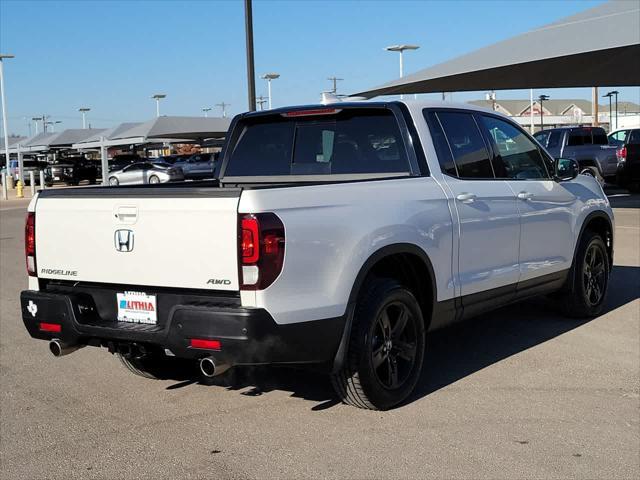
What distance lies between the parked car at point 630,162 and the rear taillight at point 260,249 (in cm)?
1968

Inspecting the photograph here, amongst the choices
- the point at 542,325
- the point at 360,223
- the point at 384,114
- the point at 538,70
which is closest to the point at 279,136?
the point at 384,114

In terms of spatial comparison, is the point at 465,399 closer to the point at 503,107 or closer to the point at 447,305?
the point at 447,305

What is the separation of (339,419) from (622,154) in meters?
19.5

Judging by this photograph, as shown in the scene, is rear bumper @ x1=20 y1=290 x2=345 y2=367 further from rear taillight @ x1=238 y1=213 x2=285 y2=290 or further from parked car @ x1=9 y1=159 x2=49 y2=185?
parked car @ x1=9 y1=159 x2=49 y2=185

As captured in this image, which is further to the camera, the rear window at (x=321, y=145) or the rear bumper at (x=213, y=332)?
the rear window at (x=321, y=145)

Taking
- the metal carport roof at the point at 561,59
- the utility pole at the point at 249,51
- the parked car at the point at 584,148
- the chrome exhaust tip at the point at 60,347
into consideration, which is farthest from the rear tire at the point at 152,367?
the parked car at the point at 584,148

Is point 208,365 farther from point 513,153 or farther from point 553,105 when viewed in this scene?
point 553,105

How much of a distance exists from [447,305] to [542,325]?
6.92ft

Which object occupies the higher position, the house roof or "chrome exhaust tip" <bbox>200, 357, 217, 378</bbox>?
the house roof

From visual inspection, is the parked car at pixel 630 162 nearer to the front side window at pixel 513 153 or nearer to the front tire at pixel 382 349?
the front side window at pixel 513 153

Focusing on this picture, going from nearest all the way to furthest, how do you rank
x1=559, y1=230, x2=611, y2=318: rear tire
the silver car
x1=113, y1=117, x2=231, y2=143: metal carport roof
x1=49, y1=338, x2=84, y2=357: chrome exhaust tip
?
x1=49, y1=338, x2=84, y2=357: chrome exhaust tip < x1=559, y1=230, x2=611, y2=318: rear tire < the silver car < x1=113, y1=117, x2=231, y2=143: metal carport roof

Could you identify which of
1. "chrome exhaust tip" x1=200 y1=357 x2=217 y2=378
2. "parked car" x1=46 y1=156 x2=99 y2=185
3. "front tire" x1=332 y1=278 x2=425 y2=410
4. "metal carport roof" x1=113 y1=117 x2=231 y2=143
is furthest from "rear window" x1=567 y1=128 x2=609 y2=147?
"parked car" x1=46 y1=156 x2=99 y2=185

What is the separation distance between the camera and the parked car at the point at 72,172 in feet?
158

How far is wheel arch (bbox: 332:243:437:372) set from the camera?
4445 millimetres
